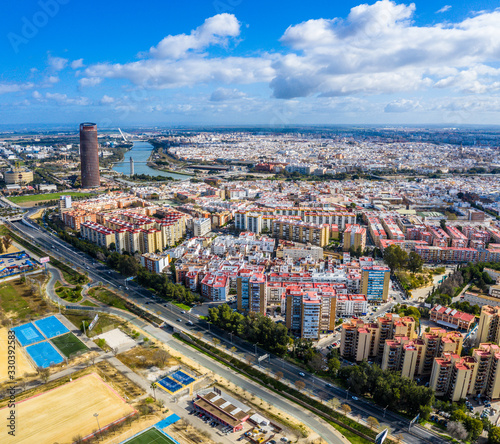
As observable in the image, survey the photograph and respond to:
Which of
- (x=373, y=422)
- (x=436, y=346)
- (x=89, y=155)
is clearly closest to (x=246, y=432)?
(x=373, y=422)

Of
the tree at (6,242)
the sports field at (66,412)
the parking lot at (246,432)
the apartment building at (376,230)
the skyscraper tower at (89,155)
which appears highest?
the skyscraper tower at (89,155)

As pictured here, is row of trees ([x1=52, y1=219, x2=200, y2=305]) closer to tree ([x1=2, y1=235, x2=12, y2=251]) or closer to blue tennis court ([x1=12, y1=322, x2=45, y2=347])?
tree ([x1=2, y1=235, x2=12, y2=251])

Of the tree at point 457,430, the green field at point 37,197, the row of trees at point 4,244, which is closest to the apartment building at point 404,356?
the tree at point 457,430

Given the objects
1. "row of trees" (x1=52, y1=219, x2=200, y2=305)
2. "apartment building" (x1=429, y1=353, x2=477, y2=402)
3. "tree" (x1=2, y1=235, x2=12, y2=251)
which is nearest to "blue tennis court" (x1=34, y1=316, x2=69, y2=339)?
"row of trees" (x1=52, y1=219, x2=200, y2=305)

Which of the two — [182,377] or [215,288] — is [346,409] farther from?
[215,288]

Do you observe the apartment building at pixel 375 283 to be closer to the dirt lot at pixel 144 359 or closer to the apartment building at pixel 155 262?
the dirt lot at pixel 144 359

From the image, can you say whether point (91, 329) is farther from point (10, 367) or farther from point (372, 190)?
point (372, 190)
